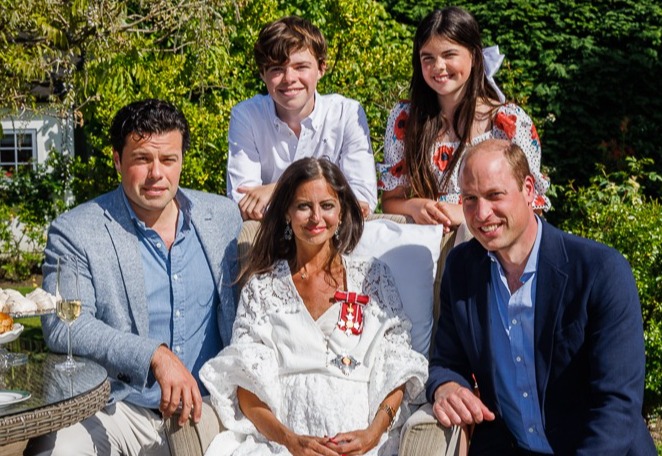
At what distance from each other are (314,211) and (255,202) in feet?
2.11

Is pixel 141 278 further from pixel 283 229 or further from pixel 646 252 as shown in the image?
pixel 646 252

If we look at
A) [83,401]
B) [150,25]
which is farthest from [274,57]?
[150,25]

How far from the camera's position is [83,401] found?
3.11m

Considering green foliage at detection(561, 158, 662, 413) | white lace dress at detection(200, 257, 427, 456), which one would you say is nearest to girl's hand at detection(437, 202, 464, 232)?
white lace dress at detection(200, 257, 427, 456)

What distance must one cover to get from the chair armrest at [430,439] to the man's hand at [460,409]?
3 cm

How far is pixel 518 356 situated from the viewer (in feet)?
10.9

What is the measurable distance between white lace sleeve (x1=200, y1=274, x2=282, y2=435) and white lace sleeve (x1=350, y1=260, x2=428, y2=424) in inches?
16.7

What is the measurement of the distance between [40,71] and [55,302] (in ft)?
11.2

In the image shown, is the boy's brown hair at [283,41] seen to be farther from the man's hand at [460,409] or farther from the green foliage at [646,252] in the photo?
the green foliage at [646,252]

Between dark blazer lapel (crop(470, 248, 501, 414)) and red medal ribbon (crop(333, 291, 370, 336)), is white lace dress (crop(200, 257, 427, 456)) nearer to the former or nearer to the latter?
red medal ribbon (crop(333, 291, 370, 336))

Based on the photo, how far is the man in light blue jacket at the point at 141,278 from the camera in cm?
359

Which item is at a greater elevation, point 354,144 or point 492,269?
point 354,144

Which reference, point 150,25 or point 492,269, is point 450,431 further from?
point 150,25

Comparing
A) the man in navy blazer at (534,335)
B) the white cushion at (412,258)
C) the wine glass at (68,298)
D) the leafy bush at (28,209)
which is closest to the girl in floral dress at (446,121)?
the white cushion at (412,258)
